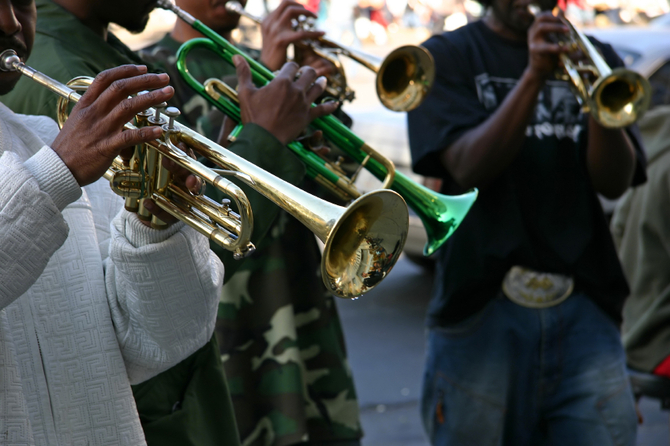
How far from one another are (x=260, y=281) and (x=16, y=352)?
37.5 inches

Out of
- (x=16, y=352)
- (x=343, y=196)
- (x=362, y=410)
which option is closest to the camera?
(x=16, y=352)

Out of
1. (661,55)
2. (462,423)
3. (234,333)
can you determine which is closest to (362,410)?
(462,423)

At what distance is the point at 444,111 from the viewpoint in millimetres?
2521

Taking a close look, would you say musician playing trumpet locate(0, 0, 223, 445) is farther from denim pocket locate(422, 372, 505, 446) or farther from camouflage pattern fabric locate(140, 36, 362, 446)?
denim pocket locate(422, 372, 505, 446)

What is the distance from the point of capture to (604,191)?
8.39 ft

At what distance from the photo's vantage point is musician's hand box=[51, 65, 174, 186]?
3.94ft

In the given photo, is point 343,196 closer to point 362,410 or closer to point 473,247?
point 473,247

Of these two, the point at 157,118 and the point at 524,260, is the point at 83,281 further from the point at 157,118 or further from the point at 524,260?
the point at 524,260

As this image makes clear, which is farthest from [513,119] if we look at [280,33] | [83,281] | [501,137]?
[83,281]

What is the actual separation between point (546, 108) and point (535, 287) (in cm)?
56

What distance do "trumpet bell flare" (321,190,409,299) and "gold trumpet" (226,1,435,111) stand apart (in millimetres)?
1058

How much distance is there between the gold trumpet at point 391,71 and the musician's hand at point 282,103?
530mm

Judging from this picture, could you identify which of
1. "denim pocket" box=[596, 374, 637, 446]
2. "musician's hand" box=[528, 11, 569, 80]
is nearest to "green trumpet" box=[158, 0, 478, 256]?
"musician's hand" box=[528, 11, 569, 80]

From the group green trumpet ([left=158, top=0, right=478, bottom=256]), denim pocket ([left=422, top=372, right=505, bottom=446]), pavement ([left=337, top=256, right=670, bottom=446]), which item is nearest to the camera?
green trumpet ([left=158, top=0, right=478, bottom=256])
